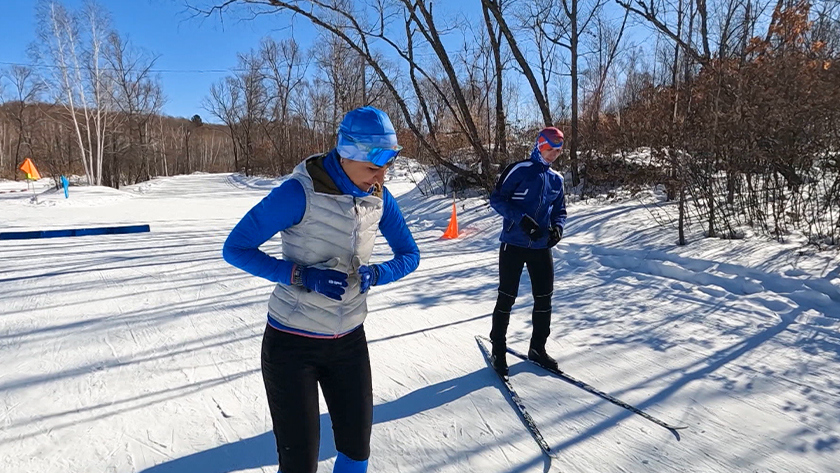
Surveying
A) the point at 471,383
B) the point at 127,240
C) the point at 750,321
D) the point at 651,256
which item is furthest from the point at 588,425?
the point at 127,240

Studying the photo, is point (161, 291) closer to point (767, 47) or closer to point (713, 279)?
point (713, 279)

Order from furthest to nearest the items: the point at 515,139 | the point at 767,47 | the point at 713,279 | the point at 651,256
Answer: the point at 515,139 < the point at 767,47 < the point at 651,256 < the point at 713,279

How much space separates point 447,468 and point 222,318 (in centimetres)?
312

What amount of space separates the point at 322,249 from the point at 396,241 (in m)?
0.39

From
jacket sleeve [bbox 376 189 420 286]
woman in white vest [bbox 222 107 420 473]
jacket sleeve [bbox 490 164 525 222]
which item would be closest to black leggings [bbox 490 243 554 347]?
Answer: jacket sleeve [bbox 490 164 525 222]

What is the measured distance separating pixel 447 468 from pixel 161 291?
4.63m

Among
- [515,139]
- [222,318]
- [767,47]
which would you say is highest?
[767,47]

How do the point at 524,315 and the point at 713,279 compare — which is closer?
the point at 524,315

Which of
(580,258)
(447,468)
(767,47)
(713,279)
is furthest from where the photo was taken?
(767,47)

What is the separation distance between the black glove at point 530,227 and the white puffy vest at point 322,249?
1742mm

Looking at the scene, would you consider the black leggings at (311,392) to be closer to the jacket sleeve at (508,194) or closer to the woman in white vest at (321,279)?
the woman in white vest at (321,279)

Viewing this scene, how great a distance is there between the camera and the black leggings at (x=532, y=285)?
336cm

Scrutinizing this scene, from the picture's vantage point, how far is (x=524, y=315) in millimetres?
4734

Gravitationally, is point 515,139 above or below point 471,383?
above
